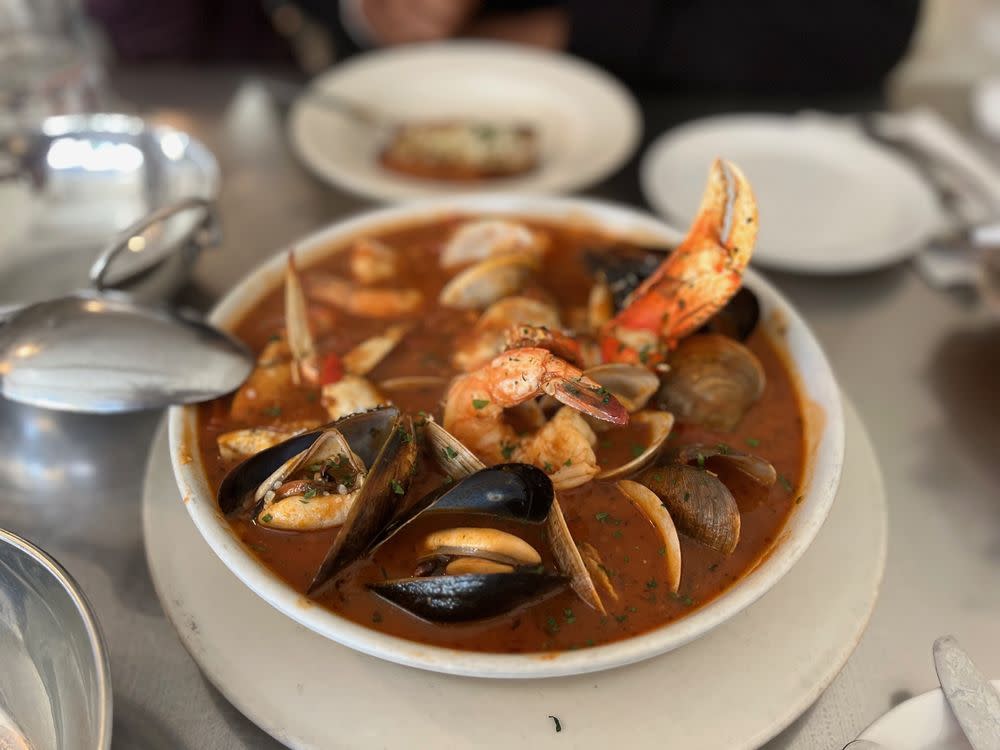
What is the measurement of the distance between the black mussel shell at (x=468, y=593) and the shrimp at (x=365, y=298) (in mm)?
899

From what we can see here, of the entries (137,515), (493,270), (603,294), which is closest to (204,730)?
(137,515)

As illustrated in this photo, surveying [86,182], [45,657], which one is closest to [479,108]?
[86,182]

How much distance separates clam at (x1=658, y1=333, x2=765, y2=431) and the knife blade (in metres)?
0.59

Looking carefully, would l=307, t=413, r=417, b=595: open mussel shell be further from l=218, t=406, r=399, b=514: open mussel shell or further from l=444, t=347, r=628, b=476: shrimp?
l=444, t=347, r=628, b=476: shrimp

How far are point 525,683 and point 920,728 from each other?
0.69m

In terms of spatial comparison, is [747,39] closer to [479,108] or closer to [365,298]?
[479,108]

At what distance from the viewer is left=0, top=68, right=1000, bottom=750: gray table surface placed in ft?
4.90

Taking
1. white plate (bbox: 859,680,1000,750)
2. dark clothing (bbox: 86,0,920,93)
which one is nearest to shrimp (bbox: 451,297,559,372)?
white plate (bbox: 859,680,1000,750)

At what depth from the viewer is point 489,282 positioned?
198 centimetres

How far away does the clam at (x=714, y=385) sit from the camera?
5.49 feet

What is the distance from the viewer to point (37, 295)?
89.4 inches

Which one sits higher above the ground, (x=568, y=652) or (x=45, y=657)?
(x=568, y=652)

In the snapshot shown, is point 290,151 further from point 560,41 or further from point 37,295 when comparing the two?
point 560,41

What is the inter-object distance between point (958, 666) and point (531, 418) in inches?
36.9
